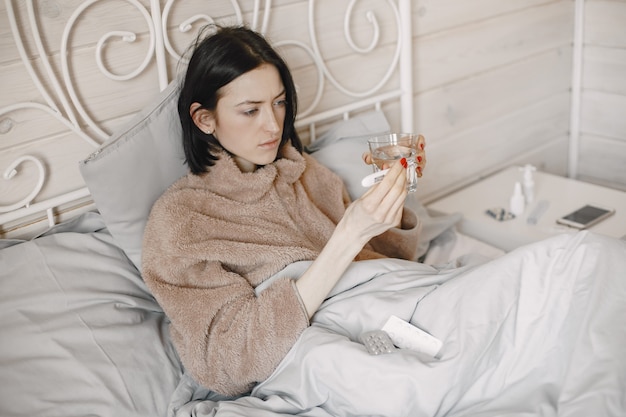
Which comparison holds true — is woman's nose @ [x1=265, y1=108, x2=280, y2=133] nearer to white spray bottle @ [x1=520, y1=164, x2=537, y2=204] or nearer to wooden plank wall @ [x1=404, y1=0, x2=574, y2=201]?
wooden plank wall @ [x1=404, y1=0, x2=574, y2=201]

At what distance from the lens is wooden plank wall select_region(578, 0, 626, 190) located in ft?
8.20

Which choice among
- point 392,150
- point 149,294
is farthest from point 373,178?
point 149,294

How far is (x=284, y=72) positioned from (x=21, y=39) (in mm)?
562

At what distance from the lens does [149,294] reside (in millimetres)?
1465

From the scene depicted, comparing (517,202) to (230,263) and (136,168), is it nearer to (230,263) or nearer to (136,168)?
(230,263)

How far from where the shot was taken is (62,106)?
1.45m

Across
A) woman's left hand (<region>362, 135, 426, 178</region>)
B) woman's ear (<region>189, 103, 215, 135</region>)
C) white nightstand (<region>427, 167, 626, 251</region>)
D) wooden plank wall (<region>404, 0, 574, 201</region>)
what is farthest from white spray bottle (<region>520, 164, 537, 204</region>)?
woman's ear (<region>189, 103, 215, 135</region>)

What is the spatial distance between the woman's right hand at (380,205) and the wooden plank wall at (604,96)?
66.4 inches

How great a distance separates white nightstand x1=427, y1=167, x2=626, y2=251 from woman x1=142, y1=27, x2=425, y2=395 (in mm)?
594

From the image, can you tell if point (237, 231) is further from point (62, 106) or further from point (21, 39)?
point (21, 39)

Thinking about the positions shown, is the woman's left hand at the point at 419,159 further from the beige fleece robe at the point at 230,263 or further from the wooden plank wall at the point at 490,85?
the wooden plank wall at the point at 490,85

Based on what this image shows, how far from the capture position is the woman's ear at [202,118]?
4.65 ft

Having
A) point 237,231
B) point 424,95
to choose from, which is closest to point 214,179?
point 237,231

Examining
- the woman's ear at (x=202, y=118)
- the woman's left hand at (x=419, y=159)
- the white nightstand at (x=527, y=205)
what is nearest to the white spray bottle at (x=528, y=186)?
the white nightstand at (x=527, y=205)
